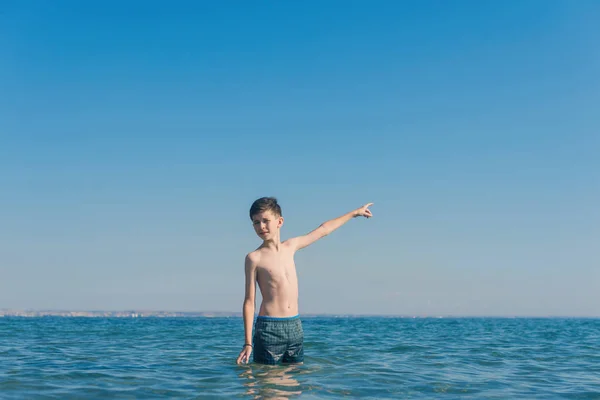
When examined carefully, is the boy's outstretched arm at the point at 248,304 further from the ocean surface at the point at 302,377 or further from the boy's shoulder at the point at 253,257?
the ocean surface at the point at 302,377

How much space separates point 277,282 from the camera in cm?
693

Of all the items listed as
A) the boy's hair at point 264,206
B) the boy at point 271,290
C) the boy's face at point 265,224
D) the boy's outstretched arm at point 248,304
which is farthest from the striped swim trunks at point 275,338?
the boy's hair at point 264,206

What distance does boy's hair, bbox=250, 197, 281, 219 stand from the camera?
22.4 ft

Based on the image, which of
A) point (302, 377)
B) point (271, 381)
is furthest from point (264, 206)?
point (302, 377)

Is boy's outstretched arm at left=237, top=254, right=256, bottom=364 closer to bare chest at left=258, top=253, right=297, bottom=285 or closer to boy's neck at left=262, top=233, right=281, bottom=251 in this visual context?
bare chest at left=258, top=253, right=297, bottom=285

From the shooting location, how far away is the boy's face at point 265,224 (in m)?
6.86

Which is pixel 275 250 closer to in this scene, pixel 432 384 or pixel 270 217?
pixel 270 217

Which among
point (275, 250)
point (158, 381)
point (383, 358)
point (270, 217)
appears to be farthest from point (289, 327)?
point (383, 358)

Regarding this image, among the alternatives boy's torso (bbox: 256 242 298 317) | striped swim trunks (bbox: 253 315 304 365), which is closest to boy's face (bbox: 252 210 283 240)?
boy's torso (bbox: 256 242 298 317)

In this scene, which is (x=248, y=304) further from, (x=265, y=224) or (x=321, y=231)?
(x=321, y=231)

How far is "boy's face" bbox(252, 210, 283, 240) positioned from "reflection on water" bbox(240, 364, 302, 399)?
5.82 feet

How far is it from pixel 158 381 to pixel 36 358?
4.52m

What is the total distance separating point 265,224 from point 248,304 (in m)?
1.03

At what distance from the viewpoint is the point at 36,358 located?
1046 centimetres
